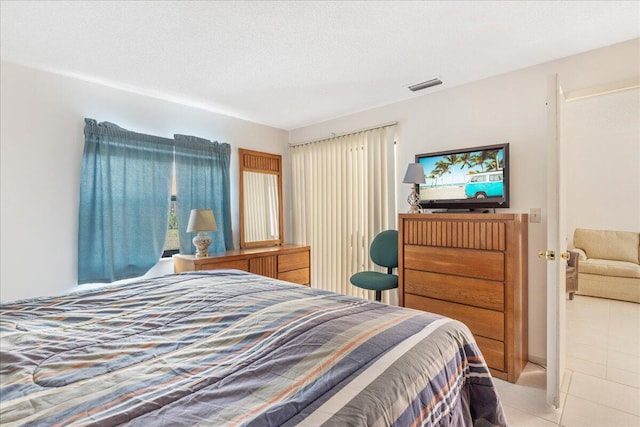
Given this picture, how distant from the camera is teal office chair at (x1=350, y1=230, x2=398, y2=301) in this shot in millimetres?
2982

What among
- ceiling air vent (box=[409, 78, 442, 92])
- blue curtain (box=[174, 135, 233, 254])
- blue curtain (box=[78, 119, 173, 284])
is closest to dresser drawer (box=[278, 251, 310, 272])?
blue curtain (box=[174, 135, 233, 254])

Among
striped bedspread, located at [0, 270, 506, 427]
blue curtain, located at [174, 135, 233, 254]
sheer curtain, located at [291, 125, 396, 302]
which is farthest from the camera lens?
sheer curtain, located at [291, 125, 396, 302]

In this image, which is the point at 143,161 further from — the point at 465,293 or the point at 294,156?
the point at 465,293

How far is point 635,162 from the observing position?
4.70 metres

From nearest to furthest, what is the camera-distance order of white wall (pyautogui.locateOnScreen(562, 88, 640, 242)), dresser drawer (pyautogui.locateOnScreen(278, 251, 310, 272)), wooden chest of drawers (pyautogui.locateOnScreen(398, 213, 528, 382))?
wooden chest of drawers (pyautogui.locateOnScreen(398, 213, 528, 382)) → dresser drawer (pyautogui.locateOnScreen(278, 251, 310, 272)) → white wall (pyautogui.locateOnScreen(562, 88, 640, 242))

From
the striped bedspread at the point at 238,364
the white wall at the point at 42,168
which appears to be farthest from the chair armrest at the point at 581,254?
the white wall at the point at 42,168

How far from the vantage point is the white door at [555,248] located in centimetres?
190

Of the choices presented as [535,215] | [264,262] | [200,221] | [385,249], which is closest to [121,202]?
[200,221]

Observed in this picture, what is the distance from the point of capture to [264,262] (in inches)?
137

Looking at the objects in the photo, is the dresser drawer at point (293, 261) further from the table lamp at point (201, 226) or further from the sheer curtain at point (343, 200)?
the table lamp at point (201, 226)

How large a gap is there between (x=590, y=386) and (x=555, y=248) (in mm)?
1129

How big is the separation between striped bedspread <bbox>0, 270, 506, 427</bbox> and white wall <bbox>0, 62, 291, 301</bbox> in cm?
131

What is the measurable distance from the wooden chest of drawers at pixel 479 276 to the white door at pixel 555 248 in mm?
301

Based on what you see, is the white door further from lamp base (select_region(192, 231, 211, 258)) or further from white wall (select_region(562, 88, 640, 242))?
white wall (select_region(562, 88, 640, 242))
